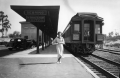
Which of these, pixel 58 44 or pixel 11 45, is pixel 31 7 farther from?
pixel 11 45

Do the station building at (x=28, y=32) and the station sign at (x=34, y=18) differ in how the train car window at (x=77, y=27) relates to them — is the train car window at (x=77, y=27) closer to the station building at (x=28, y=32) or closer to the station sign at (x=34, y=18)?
Answer: the station sign at (x=34, y=18)

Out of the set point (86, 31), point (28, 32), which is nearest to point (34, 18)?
point (86, 31)

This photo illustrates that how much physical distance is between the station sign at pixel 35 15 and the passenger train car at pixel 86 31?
281 cm

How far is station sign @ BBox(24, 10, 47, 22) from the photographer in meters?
9.88

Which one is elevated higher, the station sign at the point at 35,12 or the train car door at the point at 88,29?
the station sign at the point at 35,12

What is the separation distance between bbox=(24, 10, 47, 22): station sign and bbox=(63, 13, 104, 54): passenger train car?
9.21 feet

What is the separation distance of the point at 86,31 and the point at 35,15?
4878 millimetres

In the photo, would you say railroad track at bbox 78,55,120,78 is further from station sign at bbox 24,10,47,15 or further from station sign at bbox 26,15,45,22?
station sign at bbox 26,15,45,22

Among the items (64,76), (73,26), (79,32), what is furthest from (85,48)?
(64,76)

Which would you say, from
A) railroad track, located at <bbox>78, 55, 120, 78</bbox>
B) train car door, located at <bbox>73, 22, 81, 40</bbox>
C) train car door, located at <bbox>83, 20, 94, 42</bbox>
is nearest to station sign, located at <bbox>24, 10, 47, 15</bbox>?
train car door, located at <bbox>73, 22, 81, 40</bbox>

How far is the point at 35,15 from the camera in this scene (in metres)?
10.3

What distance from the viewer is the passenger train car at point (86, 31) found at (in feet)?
36.7

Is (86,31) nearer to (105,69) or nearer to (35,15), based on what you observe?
(35,15)

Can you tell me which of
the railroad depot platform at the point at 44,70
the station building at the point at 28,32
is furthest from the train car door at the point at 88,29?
the station building at the point at 28,32
